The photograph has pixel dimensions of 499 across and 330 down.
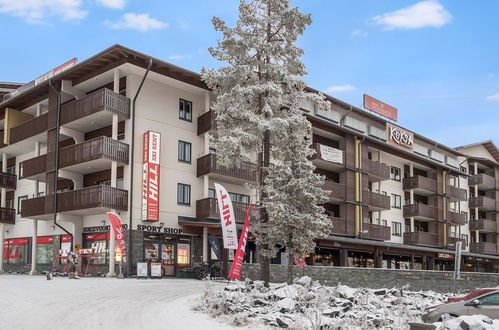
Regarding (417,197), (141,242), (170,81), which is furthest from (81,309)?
(417,197)

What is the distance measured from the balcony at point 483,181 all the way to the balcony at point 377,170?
780 inches

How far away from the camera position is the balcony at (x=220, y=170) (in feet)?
121

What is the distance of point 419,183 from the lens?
180 ft

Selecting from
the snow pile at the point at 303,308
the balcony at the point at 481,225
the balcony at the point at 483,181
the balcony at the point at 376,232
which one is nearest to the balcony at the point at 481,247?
the balcony at the point at 481,225

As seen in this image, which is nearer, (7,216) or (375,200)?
(7,216)

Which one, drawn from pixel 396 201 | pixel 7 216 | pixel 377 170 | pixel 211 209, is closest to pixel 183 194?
pixel 211 209

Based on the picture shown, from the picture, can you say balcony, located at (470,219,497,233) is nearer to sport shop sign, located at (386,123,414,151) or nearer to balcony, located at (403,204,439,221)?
balcony, located at (403,204,439,221)

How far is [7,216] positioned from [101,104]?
658 inches

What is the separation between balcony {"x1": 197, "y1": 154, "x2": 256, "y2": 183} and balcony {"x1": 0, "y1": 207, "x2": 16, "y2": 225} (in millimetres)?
17115

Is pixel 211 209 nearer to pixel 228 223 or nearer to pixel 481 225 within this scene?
pixel 228 223

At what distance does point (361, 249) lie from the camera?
47531 mm

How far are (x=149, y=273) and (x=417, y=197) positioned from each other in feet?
115

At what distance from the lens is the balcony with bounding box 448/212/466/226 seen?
5844 cm

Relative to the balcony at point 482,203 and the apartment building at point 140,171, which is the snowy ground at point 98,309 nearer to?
the apartment building at point 140,171
